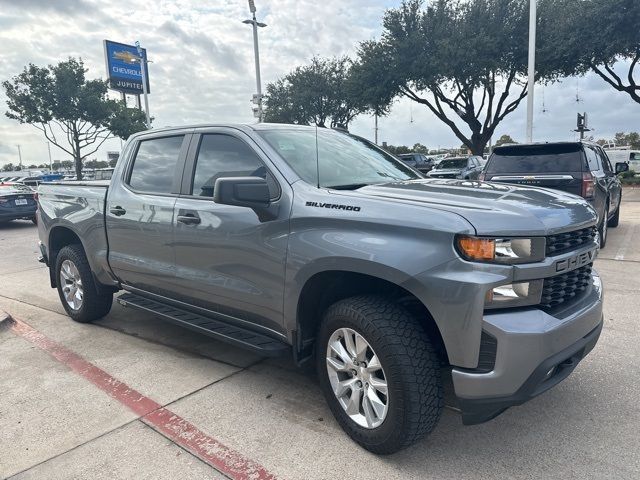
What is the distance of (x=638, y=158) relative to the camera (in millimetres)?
27203

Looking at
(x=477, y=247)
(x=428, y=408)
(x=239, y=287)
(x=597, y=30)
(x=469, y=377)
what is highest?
(x=597, y=30)

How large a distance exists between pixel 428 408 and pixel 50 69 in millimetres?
27993

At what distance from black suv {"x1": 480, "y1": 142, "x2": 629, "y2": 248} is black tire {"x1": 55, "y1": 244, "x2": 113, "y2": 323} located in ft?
18.2

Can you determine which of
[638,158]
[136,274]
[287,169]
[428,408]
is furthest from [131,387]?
[638,158]

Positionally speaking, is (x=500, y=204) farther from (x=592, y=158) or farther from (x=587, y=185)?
(x=592, y=158)

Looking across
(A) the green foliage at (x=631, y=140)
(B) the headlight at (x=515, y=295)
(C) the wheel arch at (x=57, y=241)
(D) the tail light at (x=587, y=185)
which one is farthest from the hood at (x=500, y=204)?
(A) the green foliage at (x=631, y=140)

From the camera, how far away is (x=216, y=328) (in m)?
3.57

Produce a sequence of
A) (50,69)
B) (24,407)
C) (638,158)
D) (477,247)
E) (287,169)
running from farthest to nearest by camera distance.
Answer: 1. (638,158)
2. (50,69)
3. (24,407)
4. (287,169)
5. (477,247)

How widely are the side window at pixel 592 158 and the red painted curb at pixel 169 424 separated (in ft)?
→ 22.1

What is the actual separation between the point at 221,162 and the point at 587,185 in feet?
18.5

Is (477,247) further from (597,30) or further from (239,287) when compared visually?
(597,30)

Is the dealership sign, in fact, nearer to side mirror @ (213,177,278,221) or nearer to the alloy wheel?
side mirror @ (213,177,278,221)

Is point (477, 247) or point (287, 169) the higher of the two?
point (287, 169)

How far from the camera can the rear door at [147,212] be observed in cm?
386
